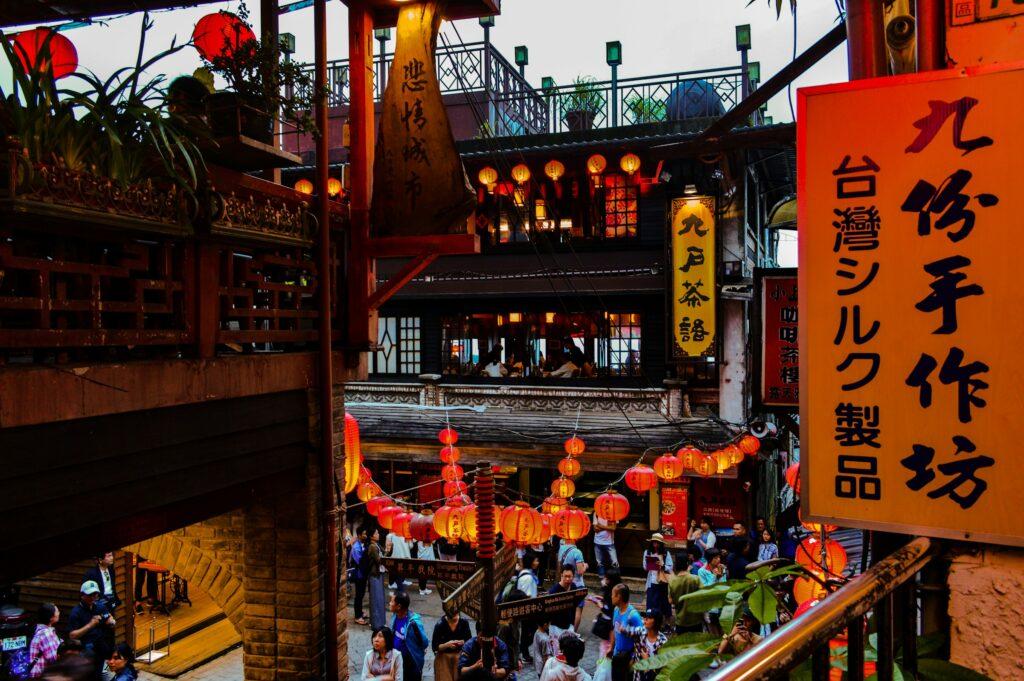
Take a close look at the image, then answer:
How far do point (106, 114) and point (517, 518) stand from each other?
886 centimetres

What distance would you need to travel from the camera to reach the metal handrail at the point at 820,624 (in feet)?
5.02

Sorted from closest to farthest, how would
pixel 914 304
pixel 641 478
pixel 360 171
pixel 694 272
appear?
pixel 914 304, pixel 360 171, pixel 641 478, pixel 694 272

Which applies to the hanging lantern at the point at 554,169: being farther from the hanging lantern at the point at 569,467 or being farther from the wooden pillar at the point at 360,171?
the wooden pillar at the point at 360,171

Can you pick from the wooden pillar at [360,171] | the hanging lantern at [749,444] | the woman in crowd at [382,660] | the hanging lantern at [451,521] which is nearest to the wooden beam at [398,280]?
the wooden pillar at [360,171]

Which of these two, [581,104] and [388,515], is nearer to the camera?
[388,515]

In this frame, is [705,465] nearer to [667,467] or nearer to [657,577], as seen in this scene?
[667,467]

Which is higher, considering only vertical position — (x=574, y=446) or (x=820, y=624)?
(x=820, y=624)

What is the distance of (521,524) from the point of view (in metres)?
12.0

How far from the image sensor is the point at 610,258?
20984mm

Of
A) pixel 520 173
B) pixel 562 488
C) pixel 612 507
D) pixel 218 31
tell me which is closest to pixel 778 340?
pixel 612 507

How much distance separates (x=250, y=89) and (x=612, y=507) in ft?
32.2

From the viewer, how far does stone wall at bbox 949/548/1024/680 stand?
266 centimetres

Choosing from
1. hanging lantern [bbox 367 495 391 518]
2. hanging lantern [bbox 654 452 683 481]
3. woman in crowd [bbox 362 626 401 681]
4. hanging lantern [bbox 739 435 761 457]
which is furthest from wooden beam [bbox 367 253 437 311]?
hanging lantern [bbox 739 435 761 457]

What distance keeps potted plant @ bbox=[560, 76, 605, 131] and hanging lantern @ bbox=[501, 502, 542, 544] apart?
41.5 ft
